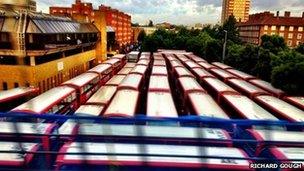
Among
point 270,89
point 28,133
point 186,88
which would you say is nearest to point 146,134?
point 28,133

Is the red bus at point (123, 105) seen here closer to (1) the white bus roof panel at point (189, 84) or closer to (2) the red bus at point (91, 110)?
(2) the red bus at point (91, 110)

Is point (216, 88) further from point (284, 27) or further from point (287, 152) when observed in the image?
point (284, 27)

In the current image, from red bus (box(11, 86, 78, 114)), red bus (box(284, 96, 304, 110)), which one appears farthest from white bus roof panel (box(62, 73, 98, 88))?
red bus (box(284, 96, 304, 110))

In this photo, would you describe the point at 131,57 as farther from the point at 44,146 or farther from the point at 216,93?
the point at 44,146

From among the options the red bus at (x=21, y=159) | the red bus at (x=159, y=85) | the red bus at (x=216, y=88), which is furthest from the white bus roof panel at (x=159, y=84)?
the red bus at (x=21, y=159)

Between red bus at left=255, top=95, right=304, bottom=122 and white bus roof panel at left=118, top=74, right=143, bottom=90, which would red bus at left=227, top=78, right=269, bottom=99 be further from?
white bus roof panel at left=118, top=74, right=143, bottom=90
